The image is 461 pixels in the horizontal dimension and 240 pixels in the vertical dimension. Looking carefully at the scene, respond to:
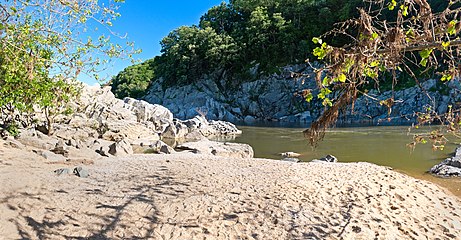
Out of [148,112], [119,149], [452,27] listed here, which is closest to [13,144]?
[119,149]

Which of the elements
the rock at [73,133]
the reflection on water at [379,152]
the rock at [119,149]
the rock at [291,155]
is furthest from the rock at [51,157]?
the rock at [291,155]

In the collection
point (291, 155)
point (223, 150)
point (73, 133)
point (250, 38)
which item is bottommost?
point (291, 155)

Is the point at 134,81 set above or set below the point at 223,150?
above

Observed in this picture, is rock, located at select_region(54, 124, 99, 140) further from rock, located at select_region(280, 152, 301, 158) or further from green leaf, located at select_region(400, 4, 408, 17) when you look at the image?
green leaf, located at select_region(400, 4, 408, 17)

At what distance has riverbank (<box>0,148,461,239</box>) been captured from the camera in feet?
18.1

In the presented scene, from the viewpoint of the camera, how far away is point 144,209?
6.15 metres

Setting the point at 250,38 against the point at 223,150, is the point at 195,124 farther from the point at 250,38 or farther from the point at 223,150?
the point at 250,38

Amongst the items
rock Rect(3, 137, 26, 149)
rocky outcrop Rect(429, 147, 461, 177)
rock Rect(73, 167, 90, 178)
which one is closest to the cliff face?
rocky outcrop Rect(429, 147, 461, 177)

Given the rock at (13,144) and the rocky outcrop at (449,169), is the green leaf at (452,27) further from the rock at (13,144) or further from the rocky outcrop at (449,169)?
the rock at (13,144)

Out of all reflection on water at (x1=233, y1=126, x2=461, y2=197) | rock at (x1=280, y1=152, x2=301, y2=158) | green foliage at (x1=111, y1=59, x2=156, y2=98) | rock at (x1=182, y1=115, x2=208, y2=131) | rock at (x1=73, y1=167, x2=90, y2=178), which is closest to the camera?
rock at (x1=73, y1=167, x2=90, y2=178)

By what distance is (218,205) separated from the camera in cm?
645

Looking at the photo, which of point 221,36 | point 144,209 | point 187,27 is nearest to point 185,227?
point 144,209

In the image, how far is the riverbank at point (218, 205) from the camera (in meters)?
5.52

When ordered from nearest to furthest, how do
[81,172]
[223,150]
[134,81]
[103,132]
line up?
[81,172] < [223,150] < [103,132] < [134,81]
